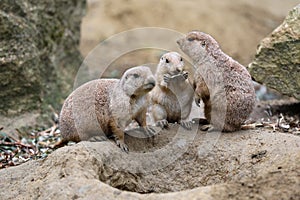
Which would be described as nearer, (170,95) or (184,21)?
(170,95)

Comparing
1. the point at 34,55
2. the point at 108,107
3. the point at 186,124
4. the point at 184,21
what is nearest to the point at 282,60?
the point at 186,124

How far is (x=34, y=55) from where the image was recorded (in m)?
8.01

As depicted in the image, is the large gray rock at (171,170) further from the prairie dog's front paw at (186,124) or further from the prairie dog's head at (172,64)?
the prairie dog's head at (172,64)

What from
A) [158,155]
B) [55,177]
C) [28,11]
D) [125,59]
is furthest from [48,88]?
[125,59]

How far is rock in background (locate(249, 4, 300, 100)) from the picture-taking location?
23.3 feet

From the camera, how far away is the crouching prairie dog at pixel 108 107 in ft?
17.9

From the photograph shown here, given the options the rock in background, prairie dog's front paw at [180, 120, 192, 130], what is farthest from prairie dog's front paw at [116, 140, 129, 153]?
the rock in background

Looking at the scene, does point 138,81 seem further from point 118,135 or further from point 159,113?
point 159,113

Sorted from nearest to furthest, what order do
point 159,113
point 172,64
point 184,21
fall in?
1. point 172,64
2. point 159,113
3. point 184,21

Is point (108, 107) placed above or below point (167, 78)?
below

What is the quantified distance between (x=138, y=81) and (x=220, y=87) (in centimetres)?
111

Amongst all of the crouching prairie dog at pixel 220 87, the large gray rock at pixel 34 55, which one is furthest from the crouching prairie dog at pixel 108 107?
the large gray rock at pixel 34 55

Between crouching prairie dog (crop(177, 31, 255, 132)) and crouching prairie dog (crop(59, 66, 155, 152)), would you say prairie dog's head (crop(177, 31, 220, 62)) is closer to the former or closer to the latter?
crouching prairie dog (crop(177, 31, 255, 132))

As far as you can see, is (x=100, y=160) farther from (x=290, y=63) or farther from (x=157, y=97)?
(x=290, y=63)
